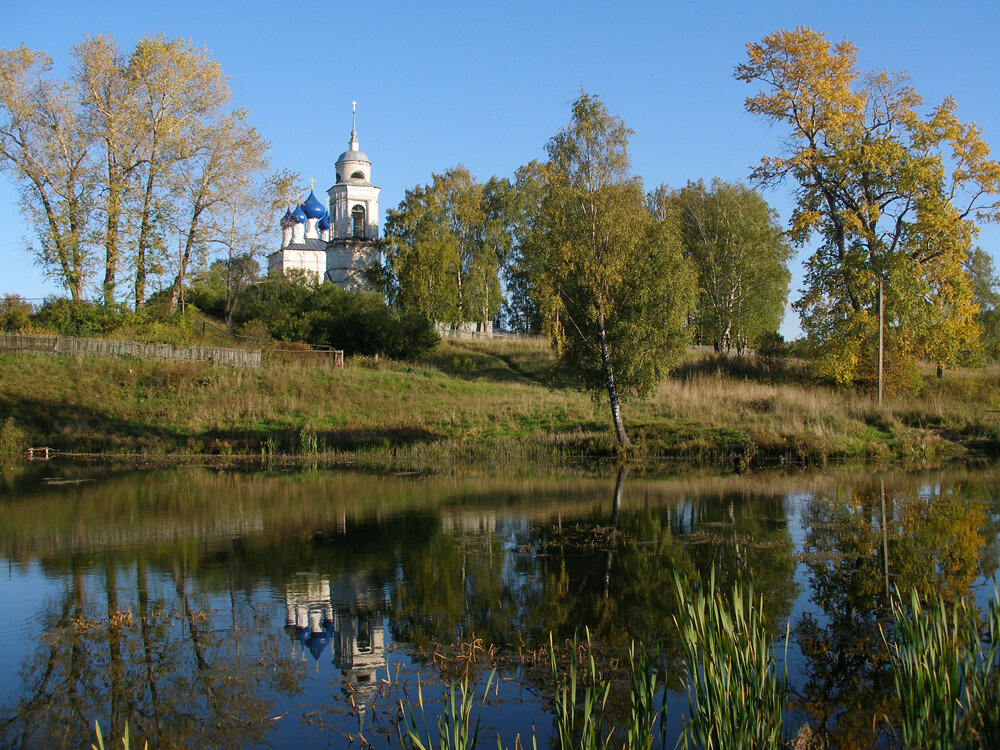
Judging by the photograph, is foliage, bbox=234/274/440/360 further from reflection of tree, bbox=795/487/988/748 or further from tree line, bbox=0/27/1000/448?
Result: reflection of tree, bbox=795/487/988/748

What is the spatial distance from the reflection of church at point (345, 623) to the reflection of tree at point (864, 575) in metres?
3.43

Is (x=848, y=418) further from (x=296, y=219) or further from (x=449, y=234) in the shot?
(x=296, y=219)

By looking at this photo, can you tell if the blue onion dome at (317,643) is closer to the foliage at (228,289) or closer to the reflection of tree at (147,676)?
the reflection of tree at (147,676)

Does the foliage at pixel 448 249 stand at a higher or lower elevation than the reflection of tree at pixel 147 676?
higher

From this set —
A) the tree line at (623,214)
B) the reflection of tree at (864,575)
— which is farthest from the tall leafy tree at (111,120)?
the reflection of tree at (864,575)

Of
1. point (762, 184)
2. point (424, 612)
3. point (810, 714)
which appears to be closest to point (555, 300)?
point (762, 184)

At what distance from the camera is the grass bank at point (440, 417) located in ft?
82.6

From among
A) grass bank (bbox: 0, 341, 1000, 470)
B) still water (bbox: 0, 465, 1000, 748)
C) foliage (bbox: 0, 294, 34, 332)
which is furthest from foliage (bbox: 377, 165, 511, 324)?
still water (bbox: 0, 465, 1000, 748)

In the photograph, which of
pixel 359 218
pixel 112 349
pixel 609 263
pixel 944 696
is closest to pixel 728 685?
pixel 944 696

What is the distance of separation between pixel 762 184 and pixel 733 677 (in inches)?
1216

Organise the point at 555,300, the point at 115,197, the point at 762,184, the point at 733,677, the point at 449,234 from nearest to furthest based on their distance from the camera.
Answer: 1. the point at 733,677
2. the point at 555,300
3. the point at 762,184
4. the point at 115,197
5. the point at 449,234

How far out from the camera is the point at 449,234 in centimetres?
5694

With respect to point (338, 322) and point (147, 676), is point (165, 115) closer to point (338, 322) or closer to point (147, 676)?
point (338, 322)

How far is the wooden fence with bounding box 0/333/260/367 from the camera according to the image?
1361 inches
